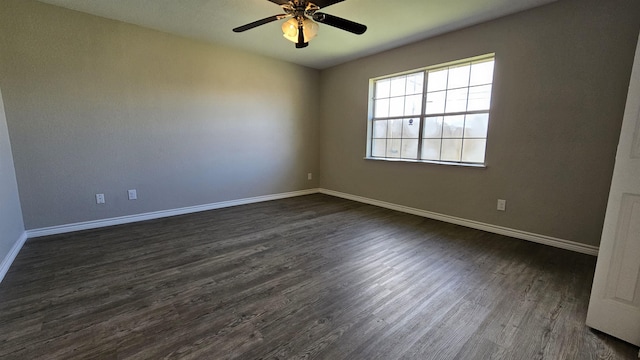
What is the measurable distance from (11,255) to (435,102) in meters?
4.96

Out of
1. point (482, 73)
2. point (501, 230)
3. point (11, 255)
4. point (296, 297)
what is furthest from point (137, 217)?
point (482, 73)

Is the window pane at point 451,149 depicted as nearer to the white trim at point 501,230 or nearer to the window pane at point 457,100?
the window pane at point 457,100

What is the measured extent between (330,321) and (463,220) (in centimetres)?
262

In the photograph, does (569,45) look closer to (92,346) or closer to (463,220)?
(463,220)

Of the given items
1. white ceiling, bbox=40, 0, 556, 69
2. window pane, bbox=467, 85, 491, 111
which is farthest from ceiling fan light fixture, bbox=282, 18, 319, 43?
window pane, bbox=467, 85, 491, 111

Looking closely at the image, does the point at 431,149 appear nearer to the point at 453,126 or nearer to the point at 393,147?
the point at 453,126

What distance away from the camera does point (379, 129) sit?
4.48 meters

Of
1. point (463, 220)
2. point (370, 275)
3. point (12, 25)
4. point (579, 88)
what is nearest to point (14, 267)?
point (12, 25)

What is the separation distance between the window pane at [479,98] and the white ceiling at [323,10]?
2.50 feet

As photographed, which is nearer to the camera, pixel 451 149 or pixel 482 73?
pixel 482 73

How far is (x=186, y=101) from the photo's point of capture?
146 inches

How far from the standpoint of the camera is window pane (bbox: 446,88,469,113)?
11.0ft

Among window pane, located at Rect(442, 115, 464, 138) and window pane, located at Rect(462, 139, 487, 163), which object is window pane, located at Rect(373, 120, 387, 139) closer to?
window pane, located at Rect(442, 115, 464, 138)

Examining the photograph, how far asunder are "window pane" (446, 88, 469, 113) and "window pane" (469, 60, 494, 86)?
144 millimetres
